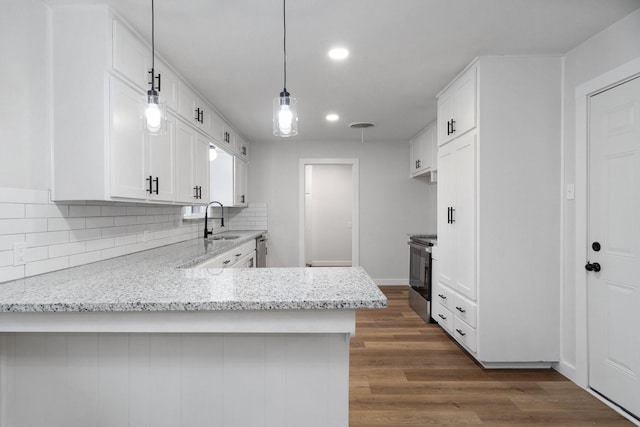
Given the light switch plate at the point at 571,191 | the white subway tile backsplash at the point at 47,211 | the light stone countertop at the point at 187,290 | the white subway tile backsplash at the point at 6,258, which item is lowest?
the light stone countertop at the point at 187,290

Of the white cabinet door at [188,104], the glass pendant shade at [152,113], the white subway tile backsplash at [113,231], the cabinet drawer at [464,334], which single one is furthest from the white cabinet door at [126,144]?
the cabinet drawer at [464,334]

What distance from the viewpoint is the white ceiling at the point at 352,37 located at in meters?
1.98

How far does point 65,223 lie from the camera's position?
2.02 meters

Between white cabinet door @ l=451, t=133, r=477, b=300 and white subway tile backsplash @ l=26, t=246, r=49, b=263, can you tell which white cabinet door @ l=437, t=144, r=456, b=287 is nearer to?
white cabinet door @ l=451, t=133, r=477, b=300

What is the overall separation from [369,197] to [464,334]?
10.1ft

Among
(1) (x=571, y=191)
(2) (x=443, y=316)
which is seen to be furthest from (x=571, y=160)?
(2) (x=443, y=316)

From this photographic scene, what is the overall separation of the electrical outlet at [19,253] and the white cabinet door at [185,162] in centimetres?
120

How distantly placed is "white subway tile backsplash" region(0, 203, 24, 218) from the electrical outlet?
14cm

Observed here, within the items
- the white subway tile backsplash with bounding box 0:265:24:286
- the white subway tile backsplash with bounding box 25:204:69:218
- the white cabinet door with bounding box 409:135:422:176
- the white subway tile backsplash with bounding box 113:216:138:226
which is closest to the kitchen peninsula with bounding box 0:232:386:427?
the white subway tile backsplash with bounding box 0:265:24:286

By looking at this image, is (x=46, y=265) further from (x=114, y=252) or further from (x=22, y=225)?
(x=114, y=252)

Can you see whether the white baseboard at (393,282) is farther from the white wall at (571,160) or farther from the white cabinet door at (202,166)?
the white cabinet door at (202,166)

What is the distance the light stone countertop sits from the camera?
1.23 metres

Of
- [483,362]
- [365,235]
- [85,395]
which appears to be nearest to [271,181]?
[365,235]

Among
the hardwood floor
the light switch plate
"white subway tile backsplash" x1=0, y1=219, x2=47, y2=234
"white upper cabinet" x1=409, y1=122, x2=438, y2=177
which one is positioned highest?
"white upper cabinet" x1=409, y1=122, x2=438, y2=177
